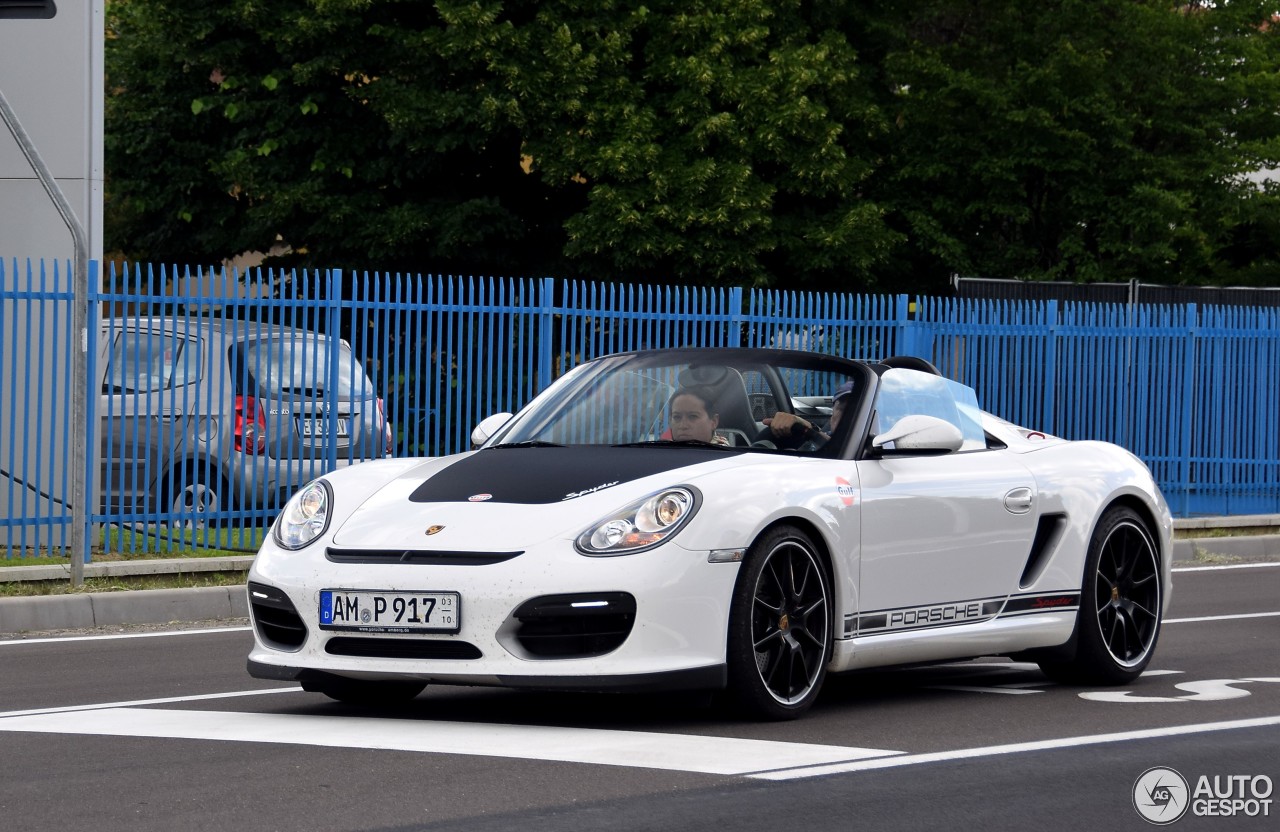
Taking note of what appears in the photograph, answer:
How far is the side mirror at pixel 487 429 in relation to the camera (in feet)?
26.7

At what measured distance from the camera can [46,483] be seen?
45.3 feet

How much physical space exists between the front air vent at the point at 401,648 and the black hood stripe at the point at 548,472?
578 millimetres

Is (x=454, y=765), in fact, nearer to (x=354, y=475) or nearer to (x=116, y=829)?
(x=116, y=829)

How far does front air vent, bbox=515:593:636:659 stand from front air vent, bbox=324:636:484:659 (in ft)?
0.66

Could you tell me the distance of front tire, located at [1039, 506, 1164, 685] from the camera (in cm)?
846

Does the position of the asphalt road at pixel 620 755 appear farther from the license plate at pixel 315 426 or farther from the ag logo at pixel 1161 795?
the license plate at pixel 315 426

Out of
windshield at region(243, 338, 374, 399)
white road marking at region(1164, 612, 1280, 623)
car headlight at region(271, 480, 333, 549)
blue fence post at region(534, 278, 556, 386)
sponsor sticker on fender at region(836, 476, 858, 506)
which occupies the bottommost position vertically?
white road marking at region(1164, 612, 1280, 623)

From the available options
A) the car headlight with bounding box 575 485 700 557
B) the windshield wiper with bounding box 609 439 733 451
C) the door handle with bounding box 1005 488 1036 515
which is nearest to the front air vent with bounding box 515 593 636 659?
the car headlight with bounding box 575 485 700 557

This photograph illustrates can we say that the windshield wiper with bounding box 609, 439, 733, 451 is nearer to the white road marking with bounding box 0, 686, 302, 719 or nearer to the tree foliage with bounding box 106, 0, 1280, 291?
the white road marking with bounding box 0, 686, 302, 719

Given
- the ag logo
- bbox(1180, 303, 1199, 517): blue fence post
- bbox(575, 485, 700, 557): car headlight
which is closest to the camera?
the ag logo

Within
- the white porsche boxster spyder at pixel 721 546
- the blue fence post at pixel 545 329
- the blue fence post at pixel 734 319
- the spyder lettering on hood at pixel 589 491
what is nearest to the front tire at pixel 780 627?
the white porsche boxster spyder at pixel 721 546

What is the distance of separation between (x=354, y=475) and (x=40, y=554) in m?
6.40

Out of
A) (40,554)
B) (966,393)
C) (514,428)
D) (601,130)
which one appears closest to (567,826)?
(514,428)

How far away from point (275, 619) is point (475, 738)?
947 mm
